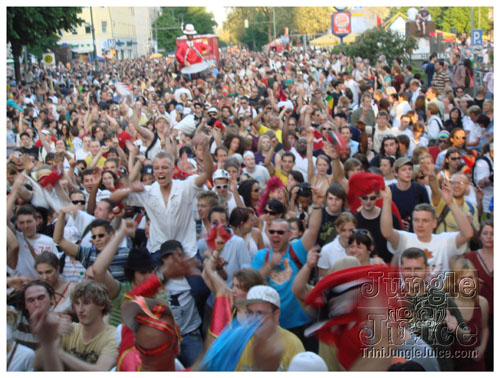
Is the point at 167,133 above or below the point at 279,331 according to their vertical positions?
above

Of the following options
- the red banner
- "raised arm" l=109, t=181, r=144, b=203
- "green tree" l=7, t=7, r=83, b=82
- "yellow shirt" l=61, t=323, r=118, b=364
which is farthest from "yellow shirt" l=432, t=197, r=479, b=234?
the red banner

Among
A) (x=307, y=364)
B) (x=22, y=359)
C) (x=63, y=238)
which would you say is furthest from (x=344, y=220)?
(x=22, y=359)

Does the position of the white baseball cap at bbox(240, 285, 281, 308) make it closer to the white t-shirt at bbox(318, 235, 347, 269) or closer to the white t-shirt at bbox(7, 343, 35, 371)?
the white t-shirt at bbox(318, 235, 347, 269)

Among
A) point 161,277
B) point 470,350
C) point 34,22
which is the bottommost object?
point 470,350

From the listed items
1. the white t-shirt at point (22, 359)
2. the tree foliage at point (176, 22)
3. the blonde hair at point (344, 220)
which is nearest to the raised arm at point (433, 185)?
the blonde hair at point (344, 220)

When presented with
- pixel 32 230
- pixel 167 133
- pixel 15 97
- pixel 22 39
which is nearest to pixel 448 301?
pixel 32 230

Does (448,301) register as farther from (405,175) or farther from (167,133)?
(167,133)

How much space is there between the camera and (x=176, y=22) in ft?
289

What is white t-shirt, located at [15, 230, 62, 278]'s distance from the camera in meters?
5.53

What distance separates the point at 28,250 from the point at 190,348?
1.85 meters

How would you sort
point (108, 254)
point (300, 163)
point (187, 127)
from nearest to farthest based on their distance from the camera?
point (108, 254) → point (300, 163) → point (187, 127)

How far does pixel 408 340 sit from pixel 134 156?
5.36m

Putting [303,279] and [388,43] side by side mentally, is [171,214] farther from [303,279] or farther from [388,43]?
[388,43]
